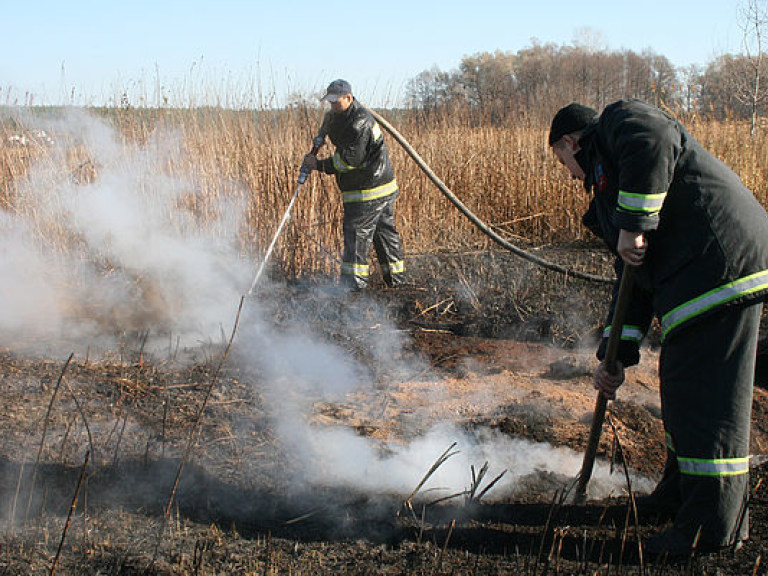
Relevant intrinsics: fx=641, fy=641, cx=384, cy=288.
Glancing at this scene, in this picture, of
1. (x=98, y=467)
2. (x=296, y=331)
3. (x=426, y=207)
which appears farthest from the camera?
(x=426, y=207)

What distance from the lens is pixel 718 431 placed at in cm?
246

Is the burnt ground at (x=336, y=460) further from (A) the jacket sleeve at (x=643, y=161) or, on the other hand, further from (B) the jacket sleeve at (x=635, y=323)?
(A) the jacket sleeve at (x=643, y=161)

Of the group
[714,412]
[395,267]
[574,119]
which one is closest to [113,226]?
[395,267]

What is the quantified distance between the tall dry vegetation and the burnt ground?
164cm

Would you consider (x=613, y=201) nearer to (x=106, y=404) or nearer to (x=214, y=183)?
(x=106, y=404)

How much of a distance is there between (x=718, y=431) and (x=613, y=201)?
0.99 meters

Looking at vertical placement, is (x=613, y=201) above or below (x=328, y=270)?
above

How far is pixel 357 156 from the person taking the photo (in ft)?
20.9

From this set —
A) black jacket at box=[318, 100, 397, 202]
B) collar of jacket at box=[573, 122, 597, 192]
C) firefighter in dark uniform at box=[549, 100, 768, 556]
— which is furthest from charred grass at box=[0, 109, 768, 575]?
collar of jacket at box=[573, 122, 597, 192]

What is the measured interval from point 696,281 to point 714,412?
0.51 meters

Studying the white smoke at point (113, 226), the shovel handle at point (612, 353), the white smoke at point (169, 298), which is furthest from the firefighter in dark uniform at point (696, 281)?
the white smoke at point (113, 226)

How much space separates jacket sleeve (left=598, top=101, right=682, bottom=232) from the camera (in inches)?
91.3

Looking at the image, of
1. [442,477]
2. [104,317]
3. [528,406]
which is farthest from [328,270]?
[442,477]

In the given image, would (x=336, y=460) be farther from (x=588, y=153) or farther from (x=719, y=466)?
(x=588, y=153)
